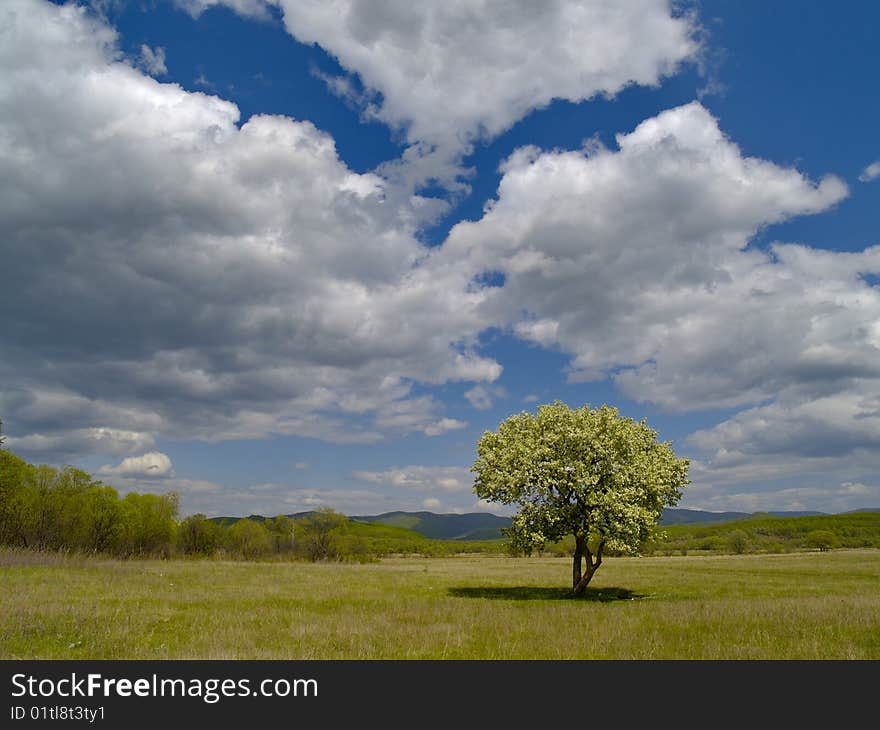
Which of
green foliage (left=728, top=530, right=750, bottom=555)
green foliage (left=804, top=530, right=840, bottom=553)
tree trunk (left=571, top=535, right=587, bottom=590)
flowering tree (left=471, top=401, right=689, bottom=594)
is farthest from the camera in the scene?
green foliage (left=804, top=530, right=840, bottom=553)

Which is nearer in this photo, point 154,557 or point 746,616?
point 746,616

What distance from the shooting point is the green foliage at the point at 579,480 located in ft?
108

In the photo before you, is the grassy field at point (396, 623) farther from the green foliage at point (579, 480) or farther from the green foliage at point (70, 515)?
the green foliage at point (70, 515)

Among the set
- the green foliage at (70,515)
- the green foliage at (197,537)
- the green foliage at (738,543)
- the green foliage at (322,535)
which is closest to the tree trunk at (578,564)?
the green foliage at (70,515)

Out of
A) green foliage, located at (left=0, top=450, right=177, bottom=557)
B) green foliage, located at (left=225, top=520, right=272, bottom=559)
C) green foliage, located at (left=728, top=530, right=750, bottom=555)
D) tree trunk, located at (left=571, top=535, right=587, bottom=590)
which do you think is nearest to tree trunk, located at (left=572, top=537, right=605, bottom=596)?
tree trunk, located at (left=571, top=535, right=587, bottom=590)

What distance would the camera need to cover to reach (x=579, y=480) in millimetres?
33469

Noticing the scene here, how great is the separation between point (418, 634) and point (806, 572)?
60487 mm

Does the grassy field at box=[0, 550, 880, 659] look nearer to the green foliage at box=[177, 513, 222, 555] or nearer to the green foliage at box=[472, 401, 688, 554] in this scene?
the green foliage at box=[472, 401, 688, 554]

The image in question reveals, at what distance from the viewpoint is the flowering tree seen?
33.0 metres

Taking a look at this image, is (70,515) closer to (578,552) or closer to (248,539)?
(248,539)

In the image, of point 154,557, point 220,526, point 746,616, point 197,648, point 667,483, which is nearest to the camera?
point 197,648
